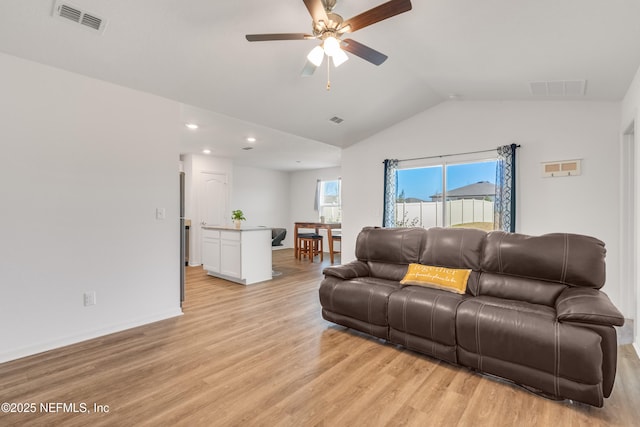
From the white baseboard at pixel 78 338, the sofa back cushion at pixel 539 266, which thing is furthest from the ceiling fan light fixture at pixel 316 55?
the white baseboard at pixel 78 338

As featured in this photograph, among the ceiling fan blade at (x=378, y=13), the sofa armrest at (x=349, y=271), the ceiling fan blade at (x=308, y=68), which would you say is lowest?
the sofa armrest at (x=349, y=271)

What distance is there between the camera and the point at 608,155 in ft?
11.6

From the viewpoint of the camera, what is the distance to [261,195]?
930 centimetres

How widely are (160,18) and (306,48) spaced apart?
4.11 ft

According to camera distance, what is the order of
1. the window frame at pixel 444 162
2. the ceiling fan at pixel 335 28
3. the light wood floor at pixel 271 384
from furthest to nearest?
the window frame at pixel 444 162 < the ceiling fan at pixel 335 28 < the light wood floor at pixel 271 384

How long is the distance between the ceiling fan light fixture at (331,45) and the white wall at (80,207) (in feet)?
6.98

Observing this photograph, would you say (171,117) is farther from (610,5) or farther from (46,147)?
(610,5)

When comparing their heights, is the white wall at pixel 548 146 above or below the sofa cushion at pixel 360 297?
above

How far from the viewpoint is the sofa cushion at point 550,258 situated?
7.67 feet

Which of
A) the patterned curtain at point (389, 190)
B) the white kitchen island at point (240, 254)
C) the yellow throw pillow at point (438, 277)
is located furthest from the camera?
the patterned curtain at point (389, 190)

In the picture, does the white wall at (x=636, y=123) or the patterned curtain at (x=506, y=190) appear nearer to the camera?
the white wall at (x=636, y=123)

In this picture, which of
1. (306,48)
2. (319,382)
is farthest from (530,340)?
(306,48)

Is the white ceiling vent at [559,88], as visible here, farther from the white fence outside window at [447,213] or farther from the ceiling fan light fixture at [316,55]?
the ceiling fan light fixture at [316,55]

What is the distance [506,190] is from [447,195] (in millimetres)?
871
